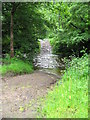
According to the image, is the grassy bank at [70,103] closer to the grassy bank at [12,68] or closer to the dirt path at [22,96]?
the dirt path at [22,96]

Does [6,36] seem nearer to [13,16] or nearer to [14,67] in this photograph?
[13,16]

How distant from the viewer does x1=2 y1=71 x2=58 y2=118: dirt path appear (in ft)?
11.0

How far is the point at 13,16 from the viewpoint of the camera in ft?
29.8

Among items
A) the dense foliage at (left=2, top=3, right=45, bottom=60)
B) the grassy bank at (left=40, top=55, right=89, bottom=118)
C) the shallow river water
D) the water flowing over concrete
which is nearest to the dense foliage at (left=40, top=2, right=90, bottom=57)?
the dense foliage at (left=2, top=3, right=45, bottom=60)

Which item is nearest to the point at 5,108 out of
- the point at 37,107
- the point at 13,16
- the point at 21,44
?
the point at 37,107

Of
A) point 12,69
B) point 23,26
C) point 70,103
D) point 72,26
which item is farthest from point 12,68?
point 72,26

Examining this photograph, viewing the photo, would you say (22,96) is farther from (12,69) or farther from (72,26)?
(72,26)

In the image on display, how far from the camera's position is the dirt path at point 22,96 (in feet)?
11.0

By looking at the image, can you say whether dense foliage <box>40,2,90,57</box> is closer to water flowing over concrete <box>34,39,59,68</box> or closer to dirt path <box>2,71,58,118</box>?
water flowing over concrete <box>34,39,59,68</box>

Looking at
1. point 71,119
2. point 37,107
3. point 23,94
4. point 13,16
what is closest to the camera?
point 71,119

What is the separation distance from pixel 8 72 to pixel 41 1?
12.5ft

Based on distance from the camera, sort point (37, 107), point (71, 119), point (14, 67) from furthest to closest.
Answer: point (14, 67) < point (37, 107) < point (71, 119)

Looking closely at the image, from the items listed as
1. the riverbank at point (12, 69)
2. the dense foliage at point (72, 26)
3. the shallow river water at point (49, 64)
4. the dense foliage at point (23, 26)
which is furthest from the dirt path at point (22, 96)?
the dense foliage at point (23, 26)

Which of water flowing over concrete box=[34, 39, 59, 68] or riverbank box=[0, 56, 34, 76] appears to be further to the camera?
water flowing over concrete box=[34, 39, 59, 68]
